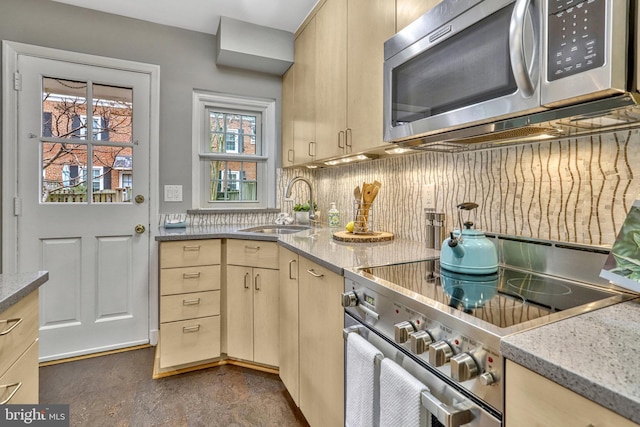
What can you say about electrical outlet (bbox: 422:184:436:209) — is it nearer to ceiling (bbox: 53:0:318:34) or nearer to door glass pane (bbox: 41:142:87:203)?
ceiling (bbox: 53:0:318:34)

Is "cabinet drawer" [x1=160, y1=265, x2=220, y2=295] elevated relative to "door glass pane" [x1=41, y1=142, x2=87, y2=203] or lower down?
lower down

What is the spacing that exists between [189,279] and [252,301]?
426mm

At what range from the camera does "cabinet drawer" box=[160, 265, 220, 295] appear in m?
1.99

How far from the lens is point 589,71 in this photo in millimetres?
688

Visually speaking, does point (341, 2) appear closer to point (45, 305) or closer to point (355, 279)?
point (355, 279)

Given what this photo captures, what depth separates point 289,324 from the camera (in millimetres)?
1757

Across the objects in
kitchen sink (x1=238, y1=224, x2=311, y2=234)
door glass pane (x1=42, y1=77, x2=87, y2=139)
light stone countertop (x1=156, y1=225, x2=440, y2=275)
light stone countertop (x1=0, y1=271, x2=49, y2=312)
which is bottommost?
light stone countertop (x1=0, y1=271, x2=49, y2=312)

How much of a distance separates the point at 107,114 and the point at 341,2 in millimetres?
1838

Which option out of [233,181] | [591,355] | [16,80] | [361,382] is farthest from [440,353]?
[16,80]

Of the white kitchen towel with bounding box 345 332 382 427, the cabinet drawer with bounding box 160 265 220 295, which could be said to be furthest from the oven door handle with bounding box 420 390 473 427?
the cabinet drawer with bounding box 160 265 220 295

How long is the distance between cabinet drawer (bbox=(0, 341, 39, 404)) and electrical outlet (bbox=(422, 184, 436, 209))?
1.67 metres

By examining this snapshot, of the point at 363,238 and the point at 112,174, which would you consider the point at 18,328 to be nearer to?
the point at 363,238

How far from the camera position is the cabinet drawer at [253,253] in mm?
2021

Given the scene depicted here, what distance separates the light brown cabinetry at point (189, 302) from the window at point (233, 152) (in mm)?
695
